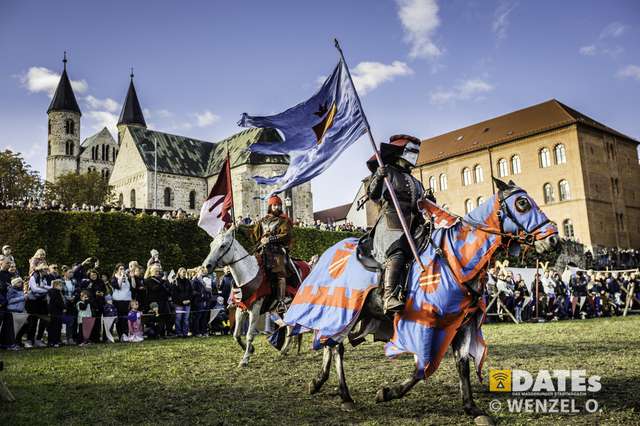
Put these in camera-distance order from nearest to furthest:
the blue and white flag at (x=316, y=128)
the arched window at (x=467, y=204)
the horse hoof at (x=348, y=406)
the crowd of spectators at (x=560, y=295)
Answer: the horse hoof at (x=348, y=406)
the blue and white flag at (x=316, y=128)
the crowd of spectators at (x=560, y=295)
the arched window at (x=467, y=204)

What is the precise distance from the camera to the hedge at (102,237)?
1210 inches

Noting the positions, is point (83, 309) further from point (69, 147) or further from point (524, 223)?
point (69, 147)

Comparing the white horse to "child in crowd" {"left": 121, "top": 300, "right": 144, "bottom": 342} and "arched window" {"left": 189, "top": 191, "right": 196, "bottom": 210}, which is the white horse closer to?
"child in crowd" {"left": 121, "top": 300, "right": 144, "bottom": 342}

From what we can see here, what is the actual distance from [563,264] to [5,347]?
54542 mm

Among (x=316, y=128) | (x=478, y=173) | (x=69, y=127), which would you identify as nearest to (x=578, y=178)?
(x=478, y=173)

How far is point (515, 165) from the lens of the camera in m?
68.4

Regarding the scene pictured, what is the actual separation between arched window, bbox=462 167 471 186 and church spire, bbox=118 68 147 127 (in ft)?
190

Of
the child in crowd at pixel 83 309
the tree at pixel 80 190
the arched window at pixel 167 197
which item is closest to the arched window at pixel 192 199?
the arched window at pixel 167 197

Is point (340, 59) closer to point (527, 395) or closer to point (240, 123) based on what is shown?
point (240, 123)

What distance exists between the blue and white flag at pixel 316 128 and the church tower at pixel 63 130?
97931 mm

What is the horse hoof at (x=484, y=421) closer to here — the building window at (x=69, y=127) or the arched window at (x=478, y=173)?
the arched window at (x=478, y=173)

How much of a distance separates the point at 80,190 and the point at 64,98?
1296 inches

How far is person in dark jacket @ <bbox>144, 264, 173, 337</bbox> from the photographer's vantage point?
17125 millimetres

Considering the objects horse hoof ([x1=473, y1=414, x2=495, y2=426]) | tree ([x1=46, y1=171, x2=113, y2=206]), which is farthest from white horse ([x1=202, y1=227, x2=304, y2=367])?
tree ([x1=46, y1=171, x2=113, y2=206])
